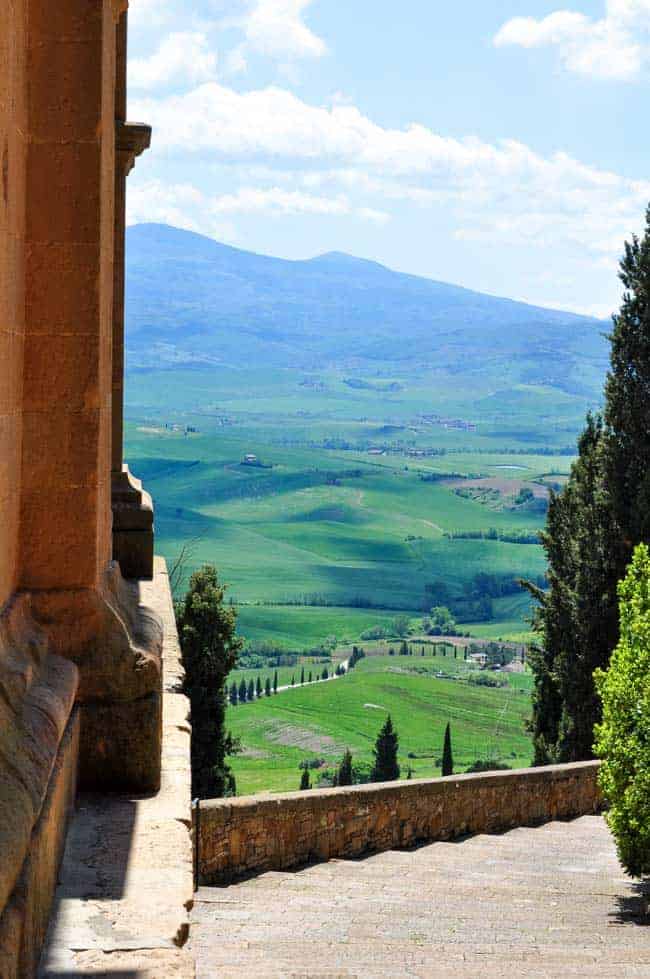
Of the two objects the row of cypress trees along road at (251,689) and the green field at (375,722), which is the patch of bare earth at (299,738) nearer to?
the green field at (375,722)

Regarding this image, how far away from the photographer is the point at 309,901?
11.0 m

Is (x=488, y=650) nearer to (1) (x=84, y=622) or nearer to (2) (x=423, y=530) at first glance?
(2) (x=423, y=530)

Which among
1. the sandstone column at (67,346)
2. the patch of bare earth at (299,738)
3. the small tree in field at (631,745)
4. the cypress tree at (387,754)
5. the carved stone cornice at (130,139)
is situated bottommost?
the patch of bare earth at (299,738)

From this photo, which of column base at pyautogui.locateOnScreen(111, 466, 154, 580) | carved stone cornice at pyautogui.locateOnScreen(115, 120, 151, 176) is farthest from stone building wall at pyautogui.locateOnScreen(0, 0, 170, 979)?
column base at pyautogui.locateOnScreen(111, 466, 154, 580)

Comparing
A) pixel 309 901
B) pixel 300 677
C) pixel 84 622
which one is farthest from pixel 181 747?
pixel 300 677

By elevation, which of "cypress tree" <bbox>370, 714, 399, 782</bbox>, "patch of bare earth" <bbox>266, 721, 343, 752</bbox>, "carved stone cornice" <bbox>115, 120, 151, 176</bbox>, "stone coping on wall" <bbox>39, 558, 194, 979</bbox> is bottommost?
"patch of bare earth" <bbox>266, 721, 343, 752</bbox>

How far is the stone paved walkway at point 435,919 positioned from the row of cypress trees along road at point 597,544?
8.31 metres

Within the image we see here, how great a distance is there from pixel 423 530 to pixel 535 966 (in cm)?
17832

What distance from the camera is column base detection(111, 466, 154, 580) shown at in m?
9.79

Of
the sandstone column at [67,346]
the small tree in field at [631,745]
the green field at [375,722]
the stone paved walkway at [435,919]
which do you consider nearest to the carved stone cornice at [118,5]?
the sandstone column at [67,346]

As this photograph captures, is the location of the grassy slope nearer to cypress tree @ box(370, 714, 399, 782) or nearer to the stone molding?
cypress tree @ box(370, 714, 399, 782)

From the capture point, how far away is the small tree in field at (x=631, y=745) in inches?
488

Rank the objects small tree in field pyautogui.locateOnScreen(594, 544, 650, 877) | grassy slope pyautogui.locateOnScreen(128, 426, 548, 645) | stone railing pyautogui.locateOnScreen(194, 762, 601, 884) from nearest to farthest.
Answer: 1. stone railing pyautogui.locateOnScreen(194, 762, 601, 884)
2. small tree in field pyautogui.locateOnScreen(594, 544, 650, 877)
3. grassy slope pyautogui.locateOnScreen(128, 426, 548, 645)

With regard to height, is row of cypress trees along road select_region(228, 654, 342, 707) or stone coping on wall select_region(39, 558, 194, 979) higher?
stone coping on wall select_region(39, 558, 194, 979)
